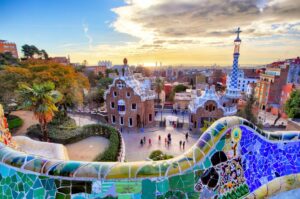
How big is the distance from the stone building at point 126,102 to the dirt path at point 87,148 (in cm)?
688

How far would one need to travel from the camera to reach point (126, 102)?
23.3 metres

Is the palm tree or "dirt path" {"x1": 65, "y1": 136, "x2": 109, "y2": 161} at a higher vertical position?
the palm tree

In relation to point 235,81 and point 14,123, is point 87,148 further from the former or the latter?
point 235,81

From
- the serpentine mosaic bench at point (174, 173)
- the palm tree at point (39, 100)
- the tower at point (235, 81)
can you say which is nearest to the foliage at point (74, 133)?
the palm tree at point (39, 100)

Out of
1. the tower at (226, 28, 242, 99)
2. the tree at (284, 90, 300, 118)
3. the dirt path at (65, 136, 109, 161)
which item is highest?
the tower at (226, 28, 242, 99)

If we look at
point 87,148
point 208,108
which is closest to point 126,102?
point 87,148

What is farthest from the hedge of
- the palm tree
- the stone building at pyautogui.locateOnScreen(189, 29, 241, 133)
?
the stone building at pyautogui.locateOnScreen(189, 29, 241, 133)

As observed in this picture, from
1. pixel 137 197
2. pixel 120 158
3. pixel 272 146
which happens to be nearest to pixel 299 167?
pixel 272 146

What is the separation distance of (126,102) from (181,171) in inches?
805

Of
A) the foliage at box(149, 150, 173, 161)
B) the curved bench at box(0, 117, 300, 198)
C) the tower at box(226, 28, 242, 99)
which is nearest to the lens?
the curved bench at box(0, 117, 300, 198)

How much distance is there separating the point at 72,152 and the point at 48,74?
11212 mm

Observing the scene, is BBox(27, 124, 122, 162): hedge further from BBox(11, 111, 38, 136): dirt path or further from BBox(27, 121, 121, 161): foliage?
BBox(11, 111, 38, 136): dirt path

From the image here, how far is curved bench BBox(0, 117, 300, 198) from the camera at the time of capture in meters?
2.95

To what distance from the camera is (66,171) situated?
294cm
